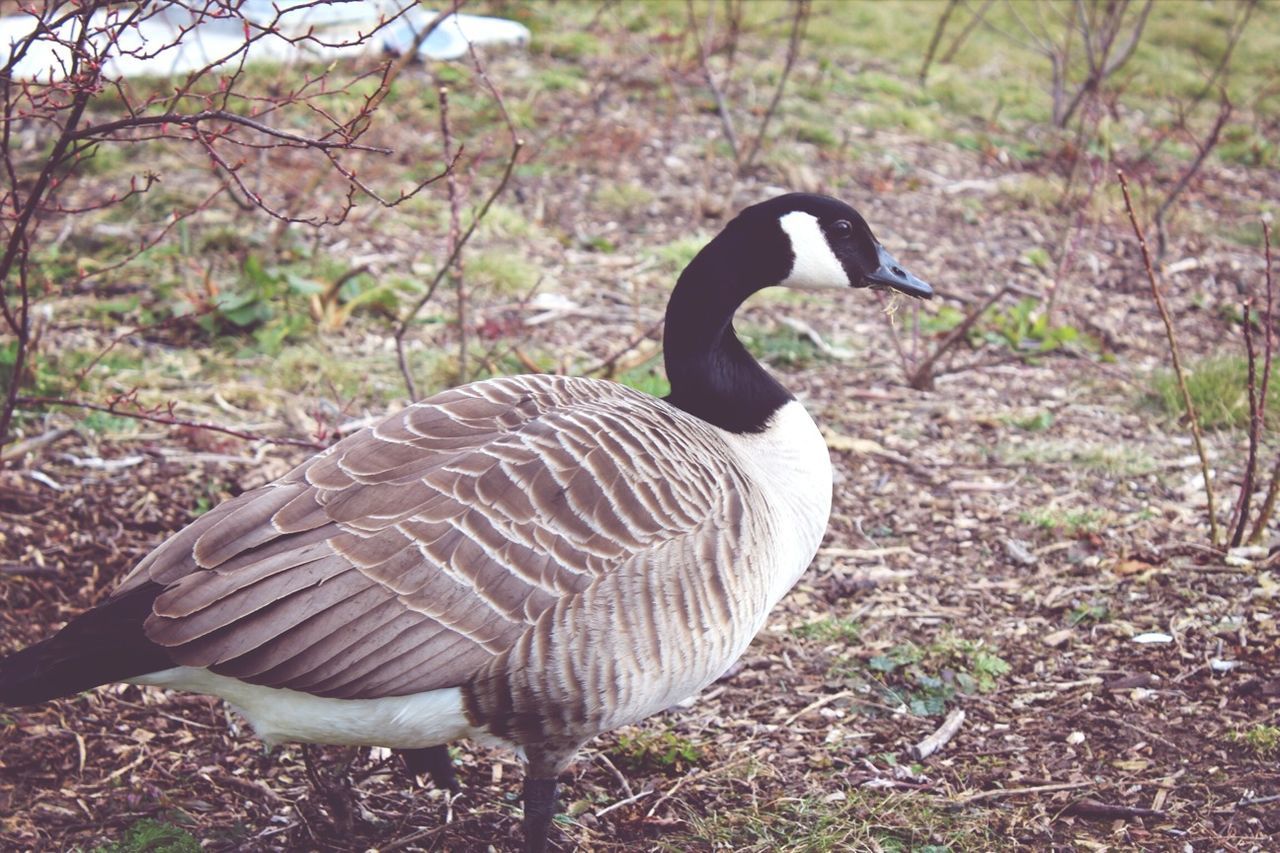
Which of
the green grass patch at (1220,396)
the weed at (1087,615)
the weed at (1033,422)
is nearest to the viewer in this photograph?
the weed at (1087,615)

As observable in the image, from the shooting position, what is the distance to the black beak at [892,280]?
3662 mm

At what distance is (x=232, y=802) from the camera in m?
3.33

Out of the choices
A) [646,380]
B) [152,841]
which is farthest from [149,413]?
[646,380]

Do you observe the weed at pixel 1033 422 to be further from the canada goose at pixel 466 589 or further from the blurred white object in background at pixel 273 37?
the blurred white object in background at pixel 273 37

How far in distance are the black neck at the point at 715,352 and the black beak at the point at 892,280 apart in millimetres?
316

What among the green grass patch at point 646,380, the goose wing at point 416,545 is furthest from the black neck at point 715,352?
the green grass patch at point 646,380

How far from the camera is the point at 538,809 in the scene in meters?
3.01

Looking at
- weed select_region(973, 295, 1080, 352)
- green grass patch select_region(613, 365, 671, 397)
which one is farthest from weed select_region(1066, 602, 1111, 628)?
weed select_region(973, 295, 1080, 352)

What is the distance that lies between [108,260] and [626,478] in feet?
14.2

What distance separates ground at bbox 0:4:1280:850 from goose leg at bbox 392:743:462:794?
5 centimetres

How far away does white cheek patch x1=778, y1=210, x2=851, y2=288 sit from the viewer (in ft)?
11.8

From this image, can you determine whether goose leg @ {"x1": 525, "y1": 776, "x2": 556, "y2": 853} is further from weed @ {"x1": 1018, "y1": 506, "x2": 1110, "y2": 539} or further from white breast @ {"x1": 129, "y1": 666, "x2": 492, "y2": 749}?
weed @ {"x1": 1018, "y1": 506, "x2": 1110, "y2": 539}

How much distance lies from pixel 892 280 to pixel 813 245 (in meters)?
0.27

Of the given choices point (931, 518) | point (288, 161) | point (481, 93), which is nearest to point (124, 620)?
point (931, 518)
